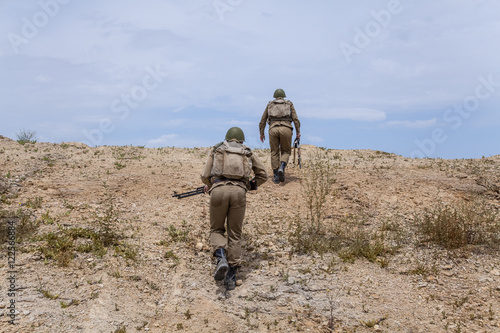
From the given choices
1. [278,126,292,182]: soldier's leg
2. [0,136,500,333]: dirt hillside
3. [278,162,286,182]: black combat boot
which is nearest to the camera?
[0,136,500,333]: dirt hillside

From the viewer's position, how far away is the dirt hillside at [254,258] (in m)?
5.68

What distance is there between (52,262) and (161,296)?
6.64 feet

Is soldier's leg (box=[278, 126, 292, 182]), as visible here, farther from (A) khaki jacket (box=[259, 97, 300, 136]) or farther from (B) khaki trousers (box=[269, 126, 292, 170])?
(A) khaki jacket (box=[259, 97, 300, 136])

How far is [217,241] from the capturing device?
6.62 meters

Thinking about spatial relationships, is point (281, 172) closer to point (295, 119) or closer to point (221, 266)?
point (295, 119)

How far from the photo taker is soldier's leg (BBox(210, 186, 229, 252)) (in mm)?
6539

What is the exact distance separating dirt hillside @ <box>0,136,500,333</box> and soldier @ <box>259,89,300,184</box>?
607 millimetres

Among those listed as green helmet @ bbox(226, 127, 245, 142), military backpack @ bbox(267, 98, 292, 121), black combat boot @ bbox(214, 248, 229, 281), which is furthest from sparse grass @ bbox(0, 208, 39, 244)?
military backpack @ bbox(267, 98, 292, 121)

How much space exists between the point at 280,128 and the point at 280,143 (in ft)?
1.51

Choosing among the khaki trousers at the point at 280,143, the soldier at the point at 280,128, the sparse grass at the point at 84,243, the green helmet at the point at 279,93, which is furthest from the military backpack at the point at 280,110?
the sparse grass at the point at 84,243

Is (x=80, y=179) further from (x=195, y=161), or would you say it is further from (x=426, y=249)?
(x=426, y=249)

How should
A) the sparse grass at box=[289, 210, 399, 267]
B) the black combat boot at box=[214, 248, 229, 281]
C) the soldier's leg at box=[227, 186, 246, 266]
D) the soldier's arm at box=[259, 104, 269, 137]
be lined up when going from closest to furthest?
the black combat boot at box=[214, 248, 229, 281], the soldier's leg at box=[227, 186, 246, 266], the sparse grass at box=[289, 210, 399, 267], the soldier's arm at box=[259, 104, 269, 137]

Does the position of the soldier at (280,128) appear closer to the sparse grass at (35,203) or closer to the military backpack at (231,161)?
the military backpack at (231,161)

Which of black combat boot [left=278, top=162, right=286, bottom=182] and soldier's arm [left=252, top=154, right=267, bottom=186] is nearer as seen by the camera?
soldier's arm [left=252, top=154, right=267, bottom=186]
